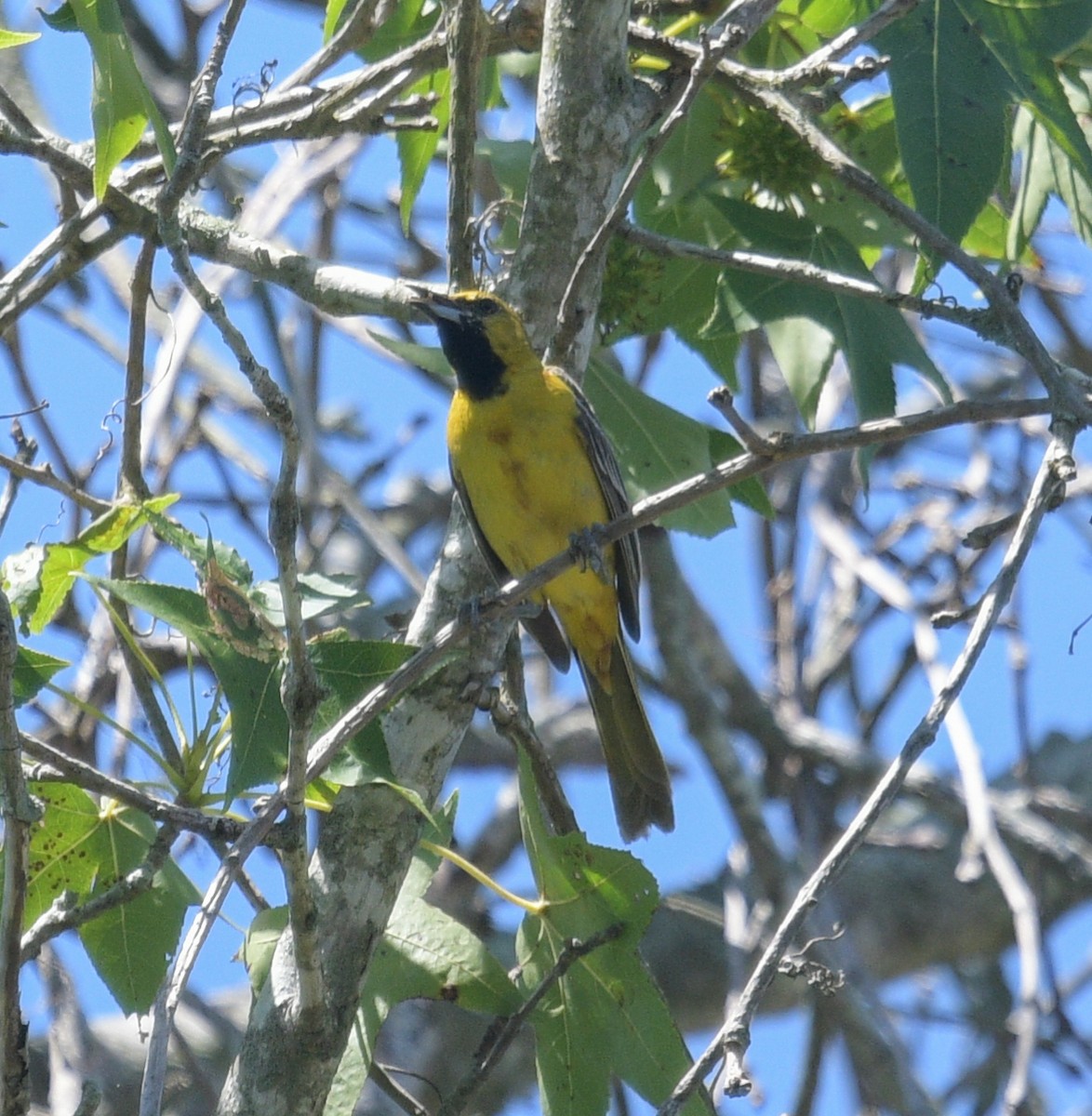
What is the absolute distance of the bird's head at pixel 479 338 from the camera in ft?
12.8

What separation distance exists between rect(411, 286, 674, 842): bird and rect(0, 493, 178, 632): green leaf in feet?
4.80

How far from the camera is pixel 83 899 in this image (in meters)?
3.20

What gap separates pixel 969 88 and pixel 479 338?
1619mm

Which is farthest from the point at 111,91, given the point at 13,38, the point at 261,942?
the point at 261,942

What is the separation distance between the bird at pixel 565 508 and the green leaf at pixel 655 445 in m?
0.08

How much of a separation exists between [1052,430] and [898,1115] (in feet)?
10.9

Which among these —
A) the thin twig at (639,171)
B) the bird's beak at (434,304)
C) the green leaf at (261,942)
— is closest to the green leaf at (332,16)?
the bird's beak at (434,304)

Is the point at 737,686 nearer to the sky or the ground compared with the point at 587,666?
nearer to the sky

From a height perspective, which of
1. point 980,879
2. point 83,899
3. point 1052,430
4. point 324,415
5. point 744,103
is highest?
point 324,415

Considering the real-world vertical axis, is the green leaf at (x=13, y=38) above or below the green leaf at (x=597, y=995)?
above

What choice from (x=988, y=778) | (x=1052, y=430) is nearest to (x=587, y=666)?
(x=1052, y=430)

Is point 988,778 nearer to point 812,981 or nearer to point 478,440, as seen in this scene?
point 478,440

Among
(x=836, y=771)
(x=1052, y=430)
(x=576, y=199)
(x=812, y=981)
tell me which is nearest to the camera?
(x=1052, y=430)

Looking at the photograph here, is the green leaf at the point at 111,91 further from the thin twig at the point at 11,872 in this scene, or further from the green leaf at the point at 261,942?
the green leaf at the point at 261,942
